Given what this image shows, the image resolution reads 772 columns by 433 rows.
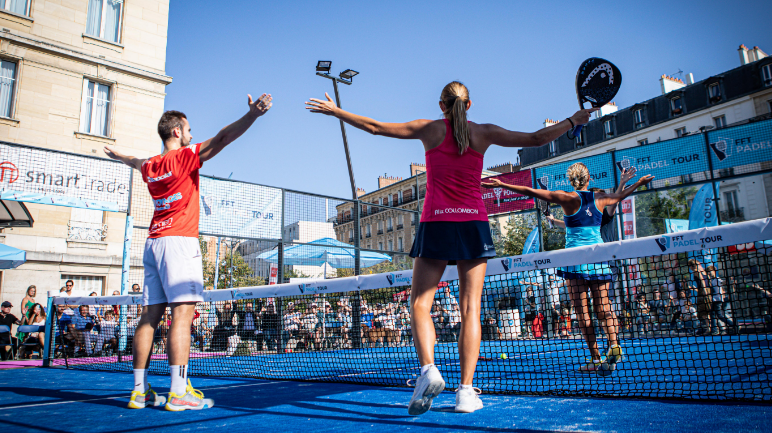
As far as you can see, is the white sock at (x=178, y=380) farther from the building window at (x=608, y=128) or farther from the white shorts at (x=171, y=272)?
the building window at (x=608, y=128)

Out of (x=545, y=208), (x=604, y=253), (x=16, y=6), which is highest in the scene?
(x=16, y=6)

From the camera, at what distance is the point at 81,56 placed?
19.4 metres

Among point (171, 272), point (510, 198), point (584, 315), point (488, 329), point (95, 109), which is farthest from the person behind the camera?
point (95, 109)

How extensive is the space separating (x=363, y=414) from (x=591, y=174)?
12.2 metres

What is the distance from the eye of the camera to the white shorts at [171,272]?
3.48m

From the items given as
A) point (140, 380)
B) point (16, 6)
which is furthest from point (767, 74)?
point (140, 380)

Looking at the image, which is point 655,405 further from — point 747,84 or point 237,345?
point 747,84

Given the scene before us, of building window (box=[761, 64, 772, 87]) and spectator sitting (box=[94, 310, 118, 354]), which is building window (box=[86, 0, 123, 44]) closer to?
spectator sitting (box=[94, 310, 118, 354])

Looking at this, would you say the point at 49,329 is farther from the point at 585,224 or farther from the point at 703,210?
the point at 703,210

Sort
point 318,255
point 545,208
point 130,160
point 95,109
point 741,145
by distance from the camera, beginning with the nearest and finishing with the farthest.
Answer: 1. point 130,160
2. point 545,208
3. point 741,145
4. point 318,255
5. point 95,109

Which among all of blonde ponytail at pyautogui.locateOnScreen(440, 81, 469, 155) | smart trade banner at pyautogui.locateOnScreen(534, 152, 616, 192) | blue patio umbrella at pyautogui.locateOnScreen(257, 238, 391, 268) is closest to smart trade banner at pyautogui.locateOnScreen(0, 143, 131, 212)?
blue patio umbrella at pyautogui.locateOnScreen(257, 238, 391, 268)

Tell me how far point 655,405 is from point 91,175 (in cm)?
971

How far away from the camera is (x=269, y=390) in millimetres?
4395

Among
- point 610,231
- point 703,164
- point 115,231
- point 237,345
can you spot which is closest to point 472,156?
point 610,231
